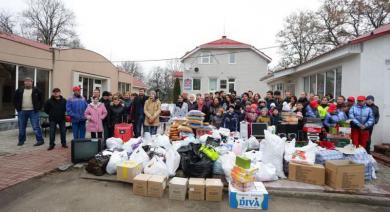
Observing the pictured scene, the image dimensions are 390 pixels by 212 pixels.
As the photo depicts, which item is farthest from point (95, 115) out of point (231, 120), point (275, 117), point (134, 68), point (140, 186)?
point (134, 68)

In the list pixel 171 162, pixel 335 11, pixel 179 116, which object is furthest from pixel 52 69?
pixel 335 11

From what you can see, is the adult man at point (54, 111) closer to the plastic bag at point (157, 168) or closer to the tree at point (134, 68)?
Answer: the plastic bag at point (157, 168)

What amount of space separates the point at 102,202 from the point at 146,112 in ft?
12.0

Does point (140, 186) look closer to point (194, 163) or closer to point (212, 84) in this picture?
point (194, 163)

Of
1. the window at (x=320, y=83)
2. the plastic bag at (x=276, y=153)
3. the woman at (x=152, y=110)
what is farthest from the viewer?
the window at (x=320, y=83)

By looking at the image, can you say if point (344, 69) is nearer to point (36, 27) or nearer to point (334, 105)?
point (334, 105)

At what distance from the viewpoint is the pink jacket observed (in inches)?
259

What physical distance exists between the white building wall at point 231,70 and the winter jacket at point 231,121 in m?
17.4

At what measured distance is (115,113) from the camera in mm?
6922

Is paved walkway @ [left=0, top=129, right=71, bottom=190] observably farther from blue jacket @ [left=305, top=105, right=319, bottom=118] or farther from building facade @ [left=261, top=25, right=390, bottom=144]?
building facade @ [left=261, top=25, right=390, bottom=144]

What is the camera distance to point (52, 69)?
11.4 meters

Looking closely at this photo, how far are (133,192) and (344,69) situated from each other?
24.5ft

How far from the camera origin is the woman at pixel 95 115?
6.59 meters

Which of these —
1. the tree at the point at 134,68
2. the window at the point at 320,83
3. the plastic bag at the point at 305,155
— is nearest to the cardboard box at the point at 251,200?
the plastic bag at the point at 305,155
